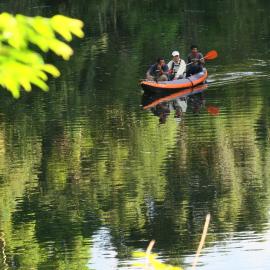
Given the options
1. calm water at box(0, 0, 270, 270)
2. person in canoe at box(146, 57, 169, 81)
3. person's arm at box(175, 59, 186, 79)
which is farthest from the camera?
person's arm at box(175, 59, 186, 79)

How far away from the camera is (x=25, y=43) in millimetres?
3809

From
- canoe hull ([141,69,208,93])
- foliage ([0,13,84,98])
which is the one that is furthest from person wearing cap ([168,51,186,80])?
foliage ([0,13,84,98])

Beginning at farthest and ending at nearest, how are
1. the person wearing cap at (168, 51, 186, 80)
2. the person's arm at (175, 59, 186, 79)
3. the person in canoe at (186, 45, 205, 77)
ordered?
the person in canoe at (186, 45, 205, 77) → the person's arm at (175, 59, 186, 79) → the person wearing cap at (168, 51, 186, 80)

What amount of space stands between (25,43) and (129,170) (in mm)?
15448

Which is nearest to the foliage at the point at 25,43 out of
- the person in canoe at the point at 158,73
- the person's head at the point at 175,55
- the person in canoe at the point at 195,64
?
the person in canoe at the point at 158,73

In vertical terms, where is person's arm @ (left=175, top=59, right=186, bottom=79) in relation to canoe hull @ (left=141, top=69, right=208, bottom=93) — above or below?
above

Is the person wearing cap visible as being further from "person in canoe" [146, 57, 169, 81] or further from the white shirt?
"person in canoe" [146, 57, 169, 81]

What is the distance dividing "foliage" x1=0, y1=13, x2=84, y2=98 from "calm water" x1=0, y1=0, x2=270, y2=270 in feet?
30.3

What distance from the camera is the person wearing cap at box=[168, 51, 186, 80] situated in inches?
1096

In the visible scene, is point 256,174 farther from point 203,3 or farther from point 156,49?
point 203,3

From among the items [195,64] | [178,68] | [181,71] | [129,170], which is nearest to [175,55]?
[178,68]

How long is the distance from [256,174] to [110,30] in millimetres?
27467

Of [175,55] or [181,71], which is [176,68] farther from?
[175,55]

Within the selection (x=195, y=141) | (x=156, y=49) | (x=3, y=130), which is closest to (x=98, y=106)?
(x=3, y=130)
